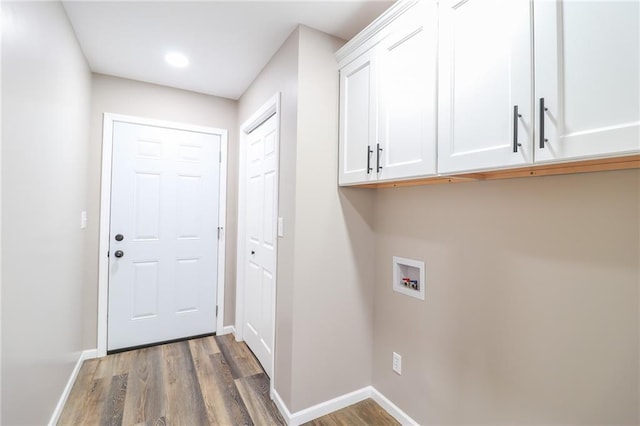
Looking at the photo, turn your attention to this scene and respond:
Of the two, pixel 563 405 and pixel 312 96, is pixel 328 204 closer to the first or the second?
pixel 312 96

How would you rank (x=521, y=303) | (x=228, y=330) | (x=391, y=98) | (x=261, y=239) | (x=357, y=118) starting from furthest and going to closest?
(x=228, y=330) → (x=261, y=239) → (x=357, y=118) → (x=391, y=98) → (x=521, y=303)

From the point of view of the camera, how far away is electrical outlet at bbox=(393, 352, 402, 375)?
185 centimetres

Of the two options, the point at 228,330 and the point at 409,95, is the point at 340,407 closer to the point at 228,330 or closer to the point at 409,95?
the point at 228,330

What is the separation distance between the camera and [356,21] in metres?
1.82

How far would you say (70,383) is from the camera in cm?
207

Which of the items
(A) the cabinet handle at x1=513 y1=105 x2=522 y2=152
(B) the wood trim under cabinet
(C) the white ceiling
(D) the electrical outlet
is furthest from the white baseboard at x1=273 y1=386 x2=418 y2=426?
(C) the white ceiling

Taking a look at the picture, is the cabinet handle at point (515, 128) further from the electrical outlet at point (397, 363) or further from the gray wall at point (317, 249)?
the electrical outlet at point (397, 363)

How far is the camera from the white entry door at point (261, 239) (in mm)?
2271

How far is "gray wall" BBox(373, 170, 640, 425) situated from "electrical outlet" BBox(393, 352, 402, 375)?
0.12 ft

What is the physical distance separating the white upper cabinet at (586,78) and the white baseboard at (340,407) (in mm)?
1699

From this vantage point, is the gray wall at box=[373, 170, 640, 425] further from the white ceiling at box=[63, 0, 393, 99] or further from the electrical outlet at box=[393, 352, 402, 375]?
the white ceiling at box=[63, 0, 393, 99]

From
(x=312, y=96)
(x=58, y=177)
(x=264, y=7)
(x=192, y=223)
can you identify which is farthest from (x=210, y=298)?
(x=264, y=7)

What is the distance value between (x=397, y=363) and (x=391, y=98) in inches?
62.9

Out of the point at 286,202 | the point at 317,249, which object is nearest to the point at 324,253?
the point at 317,249
